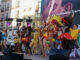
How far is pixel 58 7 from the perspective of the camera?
391 inches

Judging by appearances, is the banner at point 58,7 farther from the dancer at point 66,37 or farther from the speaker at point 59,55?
the speaker at point 59,55

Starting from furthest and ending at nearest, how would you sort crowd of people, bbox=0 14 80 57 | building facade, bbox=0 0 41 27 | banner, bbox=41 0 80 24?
building facade, bbox=0 0 41 27 < banner, bbox=41 0 80 24 < crowd of people, bbox=0 14 80 57

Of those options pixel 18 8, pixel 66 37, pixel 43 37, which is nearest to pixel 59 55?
pixel 66 37

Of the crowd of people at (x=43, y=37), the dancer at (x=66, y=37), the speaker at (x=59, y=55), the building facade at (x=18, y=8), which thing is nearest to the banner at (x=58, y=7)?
the crowd of people at (x=43, y=37)

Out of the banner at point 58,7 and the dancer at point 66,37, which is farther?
the banner at point 58,7

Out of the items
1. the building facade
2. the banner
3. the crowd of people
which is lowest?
the crowd of people

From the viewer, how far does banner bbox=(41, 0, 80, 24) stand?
8.30 m

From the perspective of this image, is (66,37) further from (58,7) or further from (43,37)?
(58,7)

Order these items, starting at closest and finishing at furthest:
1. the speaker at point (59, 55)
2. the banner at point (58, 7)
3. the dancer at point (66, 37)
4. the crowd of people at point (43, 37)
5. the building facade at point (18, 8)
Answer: the speaker at point (59, 55)
the dancer at point (66, 37)
the crowd of people at point (43, 37)
the banner at point (58, 7)
the building facade at point (18, 8)

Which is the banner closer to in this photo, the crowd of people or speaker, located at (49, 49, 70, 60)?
the crowd of people

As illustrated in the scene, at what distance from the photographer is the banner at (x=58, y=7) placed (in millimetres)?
8305

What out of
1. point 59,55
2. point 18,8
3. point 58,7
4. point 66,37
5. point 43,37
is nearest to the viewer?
point 59,55

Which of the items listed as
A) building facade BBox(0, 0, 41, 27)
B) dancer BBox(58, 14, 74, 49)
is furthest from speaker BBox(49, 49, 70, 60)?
building facade BBox(0, 0, 41, 27)

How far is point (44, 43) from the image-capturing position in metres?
8.27
